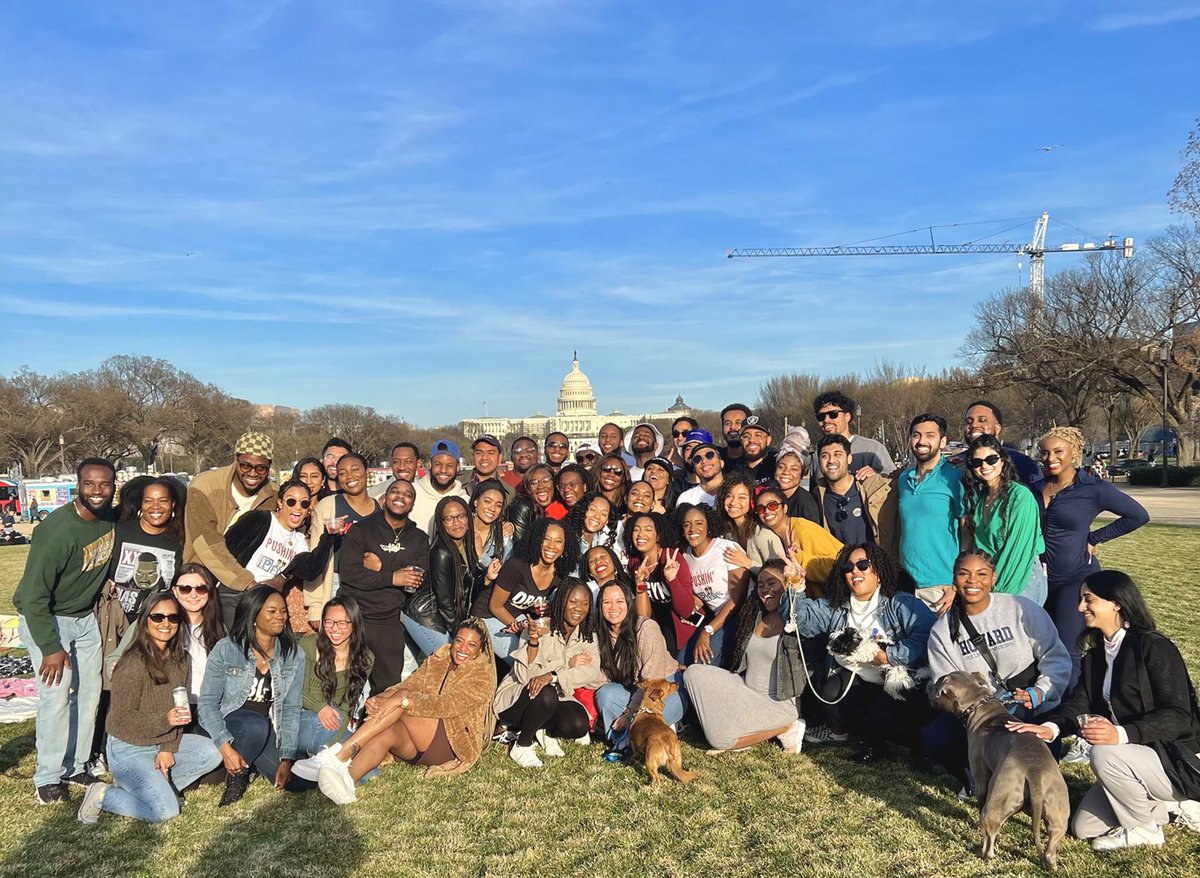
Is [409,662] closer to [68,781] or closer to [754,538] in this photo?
[68,781]

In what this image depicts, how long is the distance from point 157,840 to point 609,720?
2.83m

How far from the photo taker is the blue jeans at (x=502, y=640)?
6.39 m

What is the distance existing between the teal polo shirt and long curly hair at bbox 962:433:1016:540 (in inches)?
3.6

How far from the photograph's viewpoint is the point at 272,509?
657cm

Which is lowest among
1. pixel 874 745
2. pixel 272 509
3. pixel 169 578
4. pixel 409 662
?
pixel 874 745

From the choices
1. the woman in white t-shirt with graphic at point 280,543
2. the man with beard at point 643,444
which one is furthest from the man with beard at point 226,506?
the man with beard at point 643,444

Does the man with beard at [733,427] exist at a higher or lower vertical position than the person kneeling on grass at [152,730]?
higher

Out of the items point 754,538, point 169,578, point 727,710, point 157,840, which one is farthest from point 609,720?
point 169,578

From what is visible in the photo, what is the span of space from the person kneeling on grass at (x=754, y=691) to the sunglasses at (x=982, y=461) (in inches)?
57.2

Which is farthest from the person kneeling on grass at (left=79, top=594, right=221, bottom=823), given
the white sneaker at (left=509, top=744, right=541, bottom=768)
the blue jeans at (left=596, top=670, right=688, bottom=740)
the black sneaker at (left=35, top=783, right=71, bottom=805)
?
the blue jeans at (left=596, top=670, right=688, bottom=740)

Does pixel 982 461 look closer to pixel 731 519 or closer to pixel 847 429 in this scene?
pixel 731 519

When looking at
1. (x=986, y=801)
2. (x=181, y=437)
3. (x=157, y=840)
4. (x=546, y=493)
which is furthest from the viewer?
(x=181, y=437)

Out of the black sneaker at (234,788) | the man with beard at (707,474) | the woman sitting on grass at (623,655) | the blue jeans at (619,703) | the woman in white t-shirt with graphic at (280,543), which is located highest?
the man with beard at (707,474)

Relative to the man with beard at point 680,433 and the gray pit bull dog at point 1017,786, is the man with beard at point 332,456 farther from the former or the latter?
the gray pit bull dog at point 1017,786
